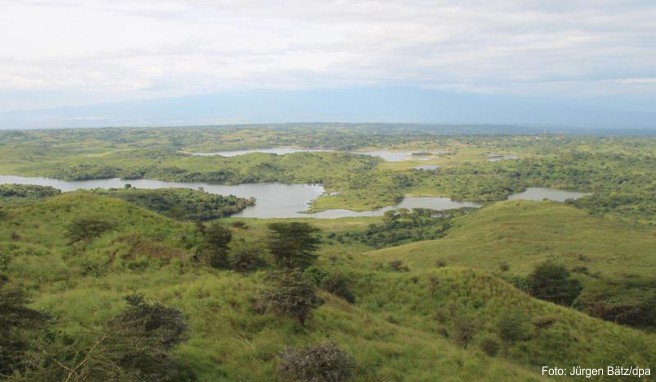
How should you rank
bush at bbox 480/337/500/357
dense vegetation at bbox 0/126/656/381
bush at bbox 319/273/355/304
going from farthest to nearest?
1. bush at bbox 319/273/355/304
2. bush at bbox 480/337/500/357
3. dense vegetation at bbox 0/126/656/381

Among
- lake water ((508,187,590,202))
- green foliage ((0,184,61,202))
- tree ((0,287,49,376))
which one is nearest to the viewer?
tree ((0,287,49,376))

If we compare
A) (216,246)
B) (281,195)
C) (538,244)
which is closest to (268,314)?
(216,246)

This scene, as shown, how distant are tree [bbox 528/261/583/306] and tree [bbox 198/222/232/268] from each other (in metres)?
→ 26.2

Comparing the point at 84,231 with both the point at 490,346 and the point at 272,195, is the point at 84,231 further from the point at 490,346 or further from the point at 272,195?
the point at 272,195

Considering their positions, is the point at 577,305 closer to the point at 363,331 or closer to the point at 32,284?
the point at 363,331

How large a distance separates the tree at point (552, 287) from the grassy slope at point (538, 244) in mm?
12895

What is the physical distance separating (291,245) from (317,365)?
56.5 ft

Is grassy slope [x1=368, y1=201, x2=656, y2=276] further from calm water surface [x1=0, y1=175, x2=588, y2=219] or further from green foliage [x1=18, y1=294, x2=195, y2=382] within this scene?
calm water surface [x1=0, y1=175, x2=588, y2=219]

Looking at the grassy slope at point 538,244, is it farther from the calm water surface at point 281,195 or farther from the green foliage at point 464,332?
the calm water surface at point 281,195

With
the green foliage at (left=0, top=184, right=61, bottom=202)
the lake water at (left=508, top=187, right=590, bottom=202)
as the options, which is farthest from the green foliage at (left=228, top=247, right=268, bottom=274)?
the lake water at (left=508, top=187, right=590, bottom=202)

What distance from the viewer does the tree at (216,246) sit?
27.5m

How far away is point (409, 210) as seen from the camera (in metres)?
132

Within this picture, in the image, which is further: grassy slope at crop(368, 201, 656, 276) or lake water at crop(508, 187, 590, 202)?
lake water at crop(508, 187, 590, 202)

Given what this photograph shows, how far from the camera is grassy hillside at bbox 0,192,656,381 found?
53.1 feet
